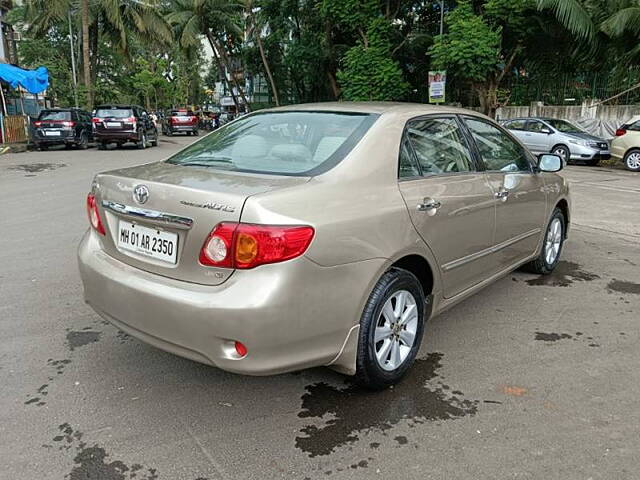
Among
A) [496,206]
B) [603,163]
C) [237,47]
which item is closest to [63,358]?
[496,206]

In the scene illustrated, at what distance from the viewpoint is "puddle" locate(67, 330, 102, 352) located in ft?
12.2

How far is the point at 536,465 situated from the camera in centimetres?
251

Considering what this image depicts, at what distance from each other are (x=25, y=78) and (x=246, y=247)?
21918 mm

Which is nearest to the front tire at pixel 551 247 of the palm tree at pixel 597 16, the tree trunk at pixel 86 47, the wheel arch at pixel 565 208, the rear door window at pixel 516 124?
the wheel arch at pixel 565 208

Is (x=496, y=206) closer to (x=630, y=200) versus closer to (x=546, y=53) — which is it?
(x=630, y=200)

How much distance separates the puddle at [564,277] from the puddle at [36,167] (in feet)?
41.4

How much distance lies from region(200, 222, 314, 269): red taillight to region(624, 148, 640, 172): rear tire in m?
15.8

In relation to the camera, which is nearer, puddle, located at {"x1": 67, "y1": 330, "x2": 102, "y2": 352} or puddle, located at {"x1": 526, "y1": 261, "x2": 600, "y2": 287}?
puddle, located at {"x1": 67, "y1": 330, "x2": 102, "y2": 352}

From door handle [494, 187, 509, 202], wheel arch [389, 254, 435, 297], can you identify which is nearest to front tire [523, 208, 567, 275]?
door handle [494, 187, 509, 202]

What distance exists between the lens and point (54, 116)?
1986cm

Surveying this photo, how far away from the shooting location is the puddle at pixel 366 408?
107 inches

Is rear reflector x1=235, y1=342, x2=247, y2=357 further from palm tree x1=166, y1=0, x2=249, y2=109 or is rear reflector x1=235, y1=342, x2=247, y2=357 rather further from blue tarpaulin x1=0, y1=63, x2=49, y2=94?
palm tree x1=166, y1=0, x2=249, y2=109

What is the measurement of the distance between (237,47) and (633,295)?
3633 cm

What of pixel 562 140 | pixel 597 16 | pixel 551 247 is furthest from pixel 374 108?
pixel 597 16
